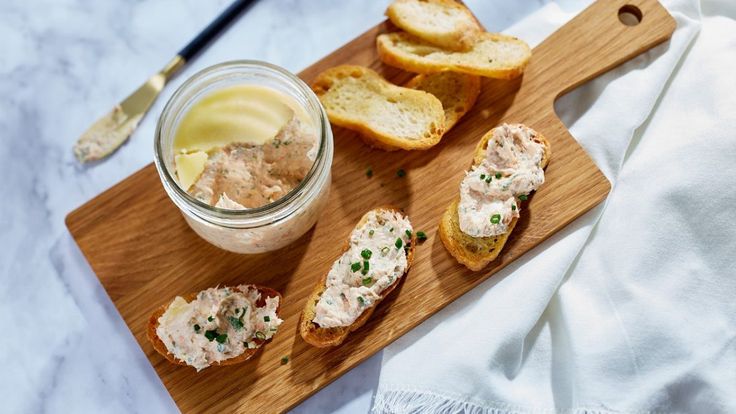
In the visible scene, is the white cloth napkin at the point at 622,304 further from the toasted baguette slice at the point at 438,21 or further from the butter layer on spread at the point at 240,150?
the butter layer on spread at the point at 240,150

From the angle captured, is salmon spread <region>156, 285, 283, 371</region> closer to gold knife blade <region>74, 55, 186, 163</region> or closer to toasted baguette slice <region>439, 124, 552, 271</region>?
toasted baguette slice <region>439, 124, 552, 271</region>

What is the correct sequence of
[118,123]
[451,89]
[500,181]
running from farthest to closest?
[118,123], [451,89], [500,181]

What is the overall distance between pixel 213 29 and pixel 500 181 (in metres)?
1.41

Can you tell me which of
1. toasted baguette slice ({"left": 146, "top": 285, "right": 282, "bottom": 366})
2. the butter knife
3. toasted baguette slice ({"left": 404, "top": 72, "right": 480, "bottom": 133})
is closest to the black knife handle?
the butter knife

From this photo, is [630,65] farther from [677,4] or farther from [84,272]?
[84,272]

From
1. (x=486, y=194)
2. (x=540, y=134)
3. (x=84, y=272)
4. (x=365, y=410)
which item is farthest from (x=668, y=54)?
(x=84, y=272)

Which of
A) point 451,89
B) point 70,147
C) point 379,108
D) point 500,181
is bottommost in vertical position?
point 500,181

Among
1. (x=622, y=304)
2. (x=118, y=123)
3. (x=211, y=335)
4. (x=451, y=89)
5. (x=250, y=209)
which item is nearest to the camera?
(x=250, y=209)

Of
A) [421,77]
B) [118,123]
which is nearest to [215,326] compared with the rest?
[118,123]

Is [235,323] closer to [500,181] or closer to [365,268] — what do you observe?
[365,268]

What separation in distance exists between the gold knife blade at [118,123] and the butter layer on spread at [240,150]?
61cm

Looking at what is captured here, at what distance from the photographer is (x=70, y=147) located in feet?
11.1

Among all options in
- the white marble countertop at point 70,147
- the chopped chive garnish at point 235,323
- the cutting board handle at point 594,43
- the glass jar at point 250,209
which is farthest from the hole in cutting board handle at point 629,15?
the chopped chive garnish at point 235,323

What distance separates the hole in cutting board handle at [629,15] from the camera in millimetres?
3174
